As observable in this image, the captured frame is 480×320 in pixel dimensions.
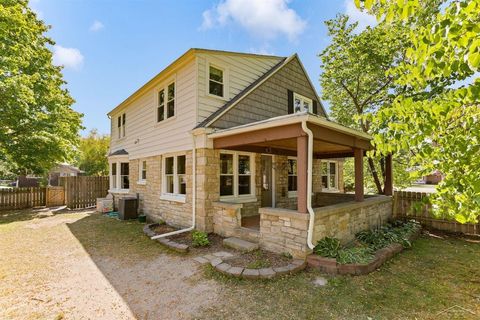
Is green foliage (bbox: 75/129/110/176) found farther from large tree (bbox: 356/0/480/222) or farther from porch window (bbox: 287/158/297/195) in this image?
large tree (bbox: 356/0/480/222)

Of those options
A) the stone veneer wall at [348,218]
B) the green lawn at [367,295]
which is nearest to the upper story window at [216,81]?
the stone veneer wall at [348,218]

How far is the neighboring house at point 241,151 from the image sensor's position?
550 cm

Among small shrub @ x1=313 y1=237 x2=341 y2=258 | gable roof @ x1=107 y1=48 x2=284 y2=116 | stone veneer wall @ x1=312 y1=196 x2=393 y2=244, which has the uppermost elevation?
gable roof @ x1=107 y1=48 x2=284 y2=116

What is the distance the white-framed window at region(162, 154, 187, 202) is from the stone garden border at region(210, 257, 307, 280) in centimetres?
386

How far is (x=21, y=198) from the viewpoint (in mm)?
13211

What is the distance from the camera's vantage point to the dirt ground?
11.9ft

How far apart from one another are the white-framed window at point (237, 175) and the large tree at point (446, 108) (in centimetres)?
581

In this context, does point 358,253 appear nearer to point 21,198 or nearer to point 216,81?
point 216,81

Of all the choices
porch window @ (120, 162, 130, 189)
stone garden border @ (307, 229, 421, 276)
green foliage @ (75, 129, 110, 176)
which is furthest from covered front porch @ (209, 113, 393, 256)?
green foliage @ (75, 129, 110, 176)

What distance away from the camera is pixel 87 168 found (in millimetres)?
24250

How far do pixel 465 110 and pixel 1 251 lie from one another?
9.92 m

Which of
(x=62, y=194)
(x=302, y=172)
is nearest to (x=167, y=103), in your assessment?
(x=302, y=172)

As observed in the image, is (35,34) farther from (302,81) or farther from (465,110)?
(465,110)

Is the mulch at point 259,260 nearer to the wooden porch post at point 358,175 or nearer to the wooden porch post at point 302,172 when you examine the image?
the wooden porch post at point 302,172
